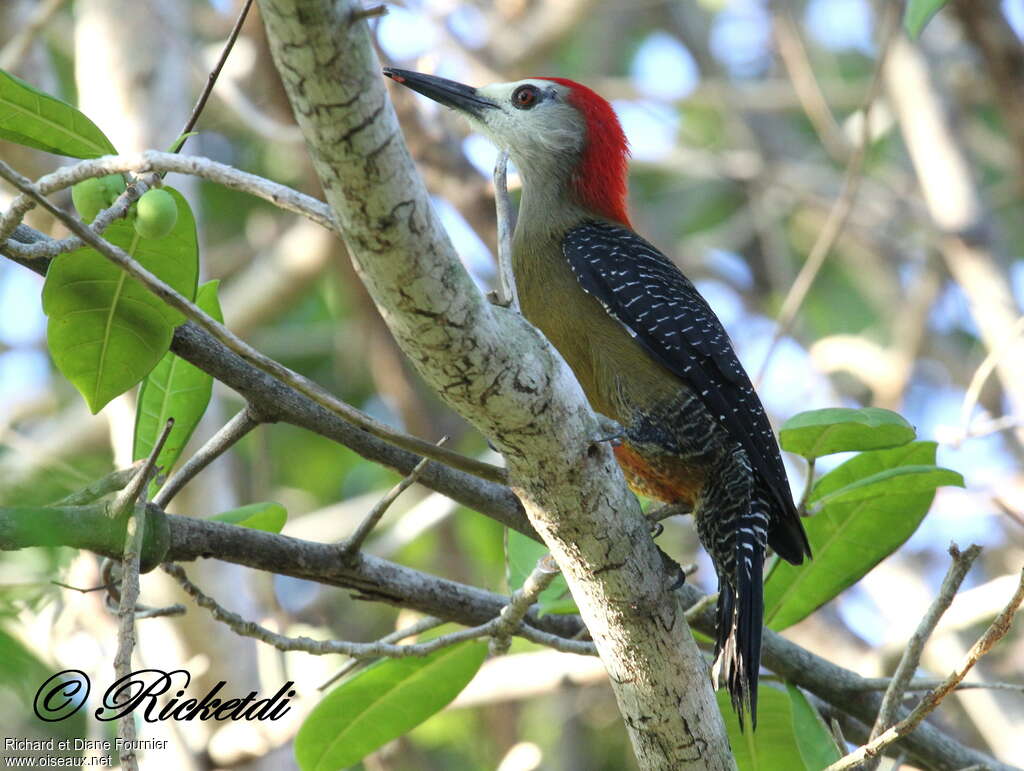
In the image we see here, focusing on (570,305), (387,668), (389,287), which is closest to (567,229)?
(570,305)

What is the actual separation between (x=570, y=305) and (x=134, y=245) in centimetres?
168

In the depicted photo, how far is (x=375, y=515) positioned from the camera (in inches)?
91.8

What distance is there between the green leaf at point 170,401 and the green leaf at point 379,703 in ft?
2.65

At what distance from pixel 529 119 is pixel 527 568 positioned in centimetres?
195

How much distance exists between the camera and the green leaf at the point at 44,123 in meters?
2.05

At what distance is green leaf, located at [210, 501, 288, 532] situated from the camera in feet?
8.63

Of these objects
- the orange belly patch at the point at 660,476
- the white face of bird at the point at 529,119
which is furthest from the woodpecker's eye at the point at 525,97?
the orange belly patch at the point at 660,476

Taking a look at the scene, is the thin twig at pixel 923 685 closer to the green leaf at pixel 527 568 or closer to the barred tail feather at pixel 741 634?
the barred tail feather at pixel 741 634

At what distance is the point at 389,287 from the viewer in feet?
5.48

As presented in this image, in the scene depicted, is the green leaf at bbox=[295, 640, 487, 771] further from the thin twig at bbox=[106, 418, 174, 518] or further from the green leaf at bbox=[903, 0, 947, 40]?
the green leaf at bbox=[903, 0, 947, 40]

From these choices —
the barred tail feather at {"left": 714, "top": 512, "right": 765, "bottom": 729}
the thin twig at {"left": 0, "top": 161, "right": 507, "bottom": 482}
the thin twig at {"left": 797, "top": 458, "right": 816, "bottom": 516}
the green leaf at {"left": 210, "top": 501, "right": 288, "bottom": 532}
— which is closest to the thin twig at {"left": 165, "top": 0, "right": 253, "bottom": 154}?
the thin twig at {"left": 0, "top": 161, "right": 507, "bottom": 482}

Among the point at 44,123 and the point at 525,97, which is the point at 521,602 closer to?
the point at 44,123

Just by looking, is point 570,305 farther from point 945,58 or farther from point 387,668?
point 945,58

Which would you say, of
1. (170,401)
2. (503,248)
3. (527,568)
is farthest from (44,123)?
(527,568)
